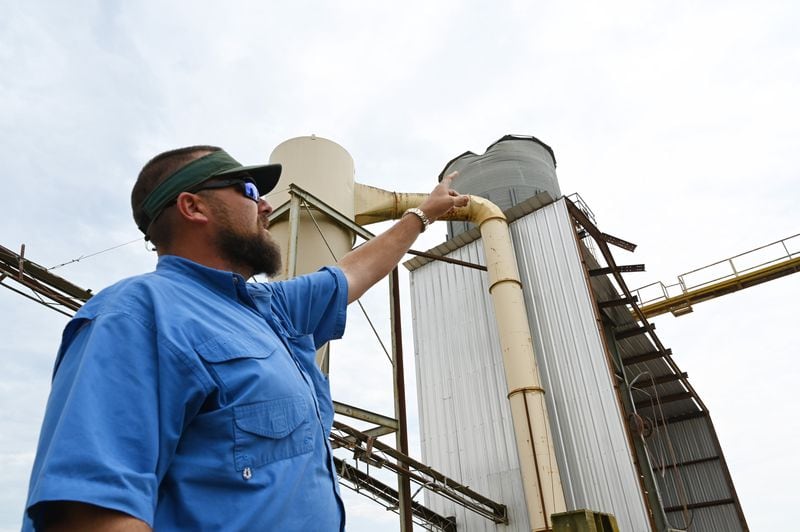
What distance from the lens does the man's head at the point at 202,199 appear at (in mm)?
1364

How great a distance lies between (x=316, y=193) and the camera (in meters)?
7.23

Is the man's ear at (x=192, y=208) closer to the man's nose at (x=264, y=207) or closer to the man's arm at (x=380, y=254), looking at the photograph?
the man's nose at (x=264, y=207)

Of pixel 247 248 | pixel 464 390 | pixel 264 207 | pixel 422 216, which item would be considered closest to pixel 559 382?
pixel 464 390

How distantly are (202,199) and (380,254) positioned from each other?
81 centimetres

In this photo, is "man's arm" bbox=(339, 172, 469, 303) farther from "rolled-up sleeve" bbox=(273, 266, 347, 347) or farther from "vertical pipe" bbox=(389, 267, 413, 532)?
"vertical pipe" bbox=(389, 267, 413, 532)

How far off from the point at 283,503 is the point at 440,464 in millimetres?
11262

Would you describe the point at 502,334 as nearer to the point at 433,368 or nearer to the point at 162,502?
the point at 433,368

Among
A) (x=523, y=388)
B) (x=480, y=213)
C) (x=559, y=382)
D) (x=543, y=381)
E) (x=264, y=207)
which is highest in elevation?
(x=480, y=213)

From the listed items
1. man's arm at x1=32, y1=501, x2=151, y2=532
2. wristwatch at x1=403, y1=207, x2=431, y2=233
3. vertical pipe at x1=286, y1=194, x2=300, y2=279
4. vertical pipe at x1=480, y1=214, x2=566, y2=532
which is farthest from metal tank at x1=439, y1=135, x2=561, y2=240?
man's arm at x1=32, y1=501, x2=151, y2=532

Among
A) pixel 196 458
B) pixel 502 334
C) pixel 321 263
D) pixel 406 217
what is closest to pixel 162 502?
pixel 196 458

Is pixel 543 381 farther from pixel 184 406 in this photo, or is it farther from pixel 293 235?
pixel 184 406

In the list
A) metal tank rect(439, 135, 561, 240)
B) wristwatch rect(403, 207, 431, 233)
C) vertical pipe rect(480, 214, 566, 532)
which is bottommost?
wristwatch rect(403, 207, 431, 233)

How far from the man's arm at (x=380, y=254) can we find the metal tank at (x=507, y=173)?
11580 millimetres

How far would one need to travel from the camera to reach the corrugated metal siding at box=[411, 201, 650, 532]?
9.23m
